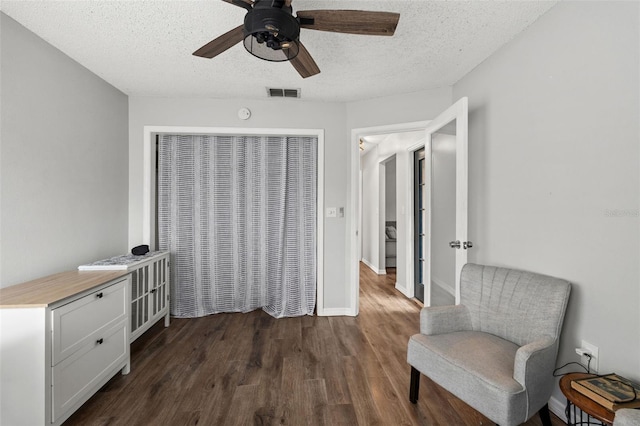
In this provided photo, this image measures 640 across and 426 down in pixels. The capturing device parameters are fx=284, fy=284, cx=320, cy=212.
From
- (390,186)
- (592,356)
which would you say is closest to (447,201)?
(592,356)

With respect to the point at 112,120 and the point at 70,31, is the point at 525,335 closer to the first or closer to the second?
the point at 70,31

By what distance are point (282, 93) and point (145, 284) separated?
2.21 metres

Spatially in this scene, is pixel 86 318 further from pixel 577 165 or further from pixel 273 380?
pixel 577 165

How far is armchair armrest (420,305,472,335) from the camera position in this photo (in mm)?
1768

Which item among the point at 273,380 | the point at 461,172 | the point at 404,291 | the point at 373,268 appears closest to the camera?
the point at 273,380

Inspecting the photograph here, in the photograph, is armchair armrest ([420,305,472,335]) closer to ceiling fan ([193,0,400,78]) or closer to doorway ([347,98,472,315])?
doorway ([347,98,472,315])

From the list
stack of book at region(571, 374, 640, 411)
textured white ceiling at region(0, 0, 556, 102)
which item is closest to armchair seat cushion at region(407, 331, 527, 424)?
stack of book at region(571, 374, 640, 411)

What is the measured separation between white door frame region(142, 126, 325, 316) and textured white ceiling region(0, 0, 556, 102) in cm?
37

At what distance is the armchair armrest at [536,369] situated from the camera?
1283mm

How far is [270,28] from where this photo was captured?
127 centimetres

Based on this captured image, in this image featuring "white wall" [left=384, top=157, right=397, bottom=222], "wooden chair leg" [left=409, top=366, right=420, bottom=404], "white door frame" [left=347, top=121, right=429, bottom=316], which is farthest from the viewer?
"white wall" [left=384, top=157, right=397, bottom=222]

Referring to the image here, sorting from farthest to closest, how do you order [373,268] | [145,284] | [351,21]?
[373,268], [145,284], [351,21]

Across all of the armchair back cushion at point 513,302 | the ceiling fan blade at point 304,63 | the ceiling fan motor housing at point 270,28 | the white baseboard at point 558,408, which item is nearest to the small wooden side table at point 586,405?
the armchair back cushion at point 513,302

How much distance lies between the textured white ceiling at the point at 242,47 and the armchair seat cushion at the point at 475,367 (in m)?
1.97
